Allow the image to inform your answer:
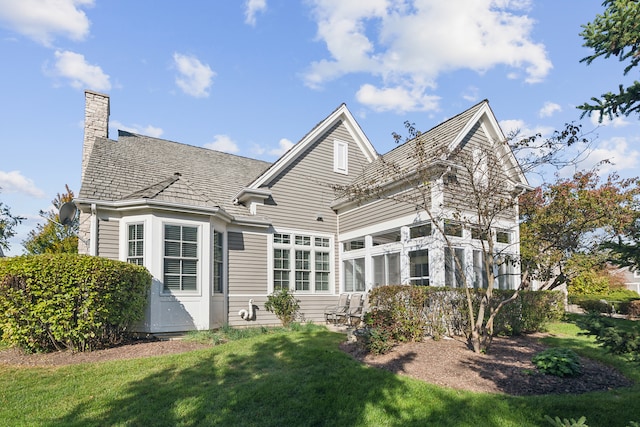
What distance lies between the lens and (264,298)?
12.6 meters

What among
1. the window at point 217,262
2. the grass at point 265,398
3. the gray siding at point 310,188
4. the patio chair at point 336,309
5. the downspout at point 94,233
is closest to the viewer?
the grass at point 265,398

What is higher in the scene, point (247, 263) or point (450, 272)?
point (247, 263)

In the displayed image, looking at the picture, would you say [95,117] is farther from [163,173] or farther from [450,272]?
[450,272]

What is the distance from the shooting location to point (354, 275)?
44.2 feet

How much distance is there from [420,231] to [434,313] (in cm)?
269

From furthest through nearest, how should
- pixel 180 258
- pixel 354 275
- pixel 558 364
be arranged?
pixel 354 275
pixel 180 258
pixel 558 364

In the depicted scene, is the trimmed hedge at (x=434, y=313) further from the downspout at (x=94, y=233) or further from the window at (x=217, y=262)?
the downspout at (x=94, y=233)

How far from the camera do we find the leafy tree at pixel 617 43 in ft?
11.8

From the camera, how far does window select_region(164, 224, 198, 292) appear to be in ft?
33.1

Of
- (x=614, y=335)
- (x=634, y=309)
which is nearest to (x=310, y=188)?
(x=614, y=335)

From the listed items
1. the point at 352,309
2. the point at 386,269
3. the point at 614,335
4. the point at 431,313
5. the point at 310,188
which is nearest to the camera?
the point at 614,335

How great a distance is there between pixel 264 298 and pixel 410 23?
932 centimetres

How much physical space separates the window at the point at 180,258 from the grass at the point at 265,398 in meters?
3.30

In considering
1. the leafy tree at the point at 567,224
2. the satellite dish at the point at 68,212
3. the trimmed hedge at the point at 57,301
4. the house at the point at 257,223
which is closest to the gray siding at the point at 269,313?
the house at the point at 257,223
